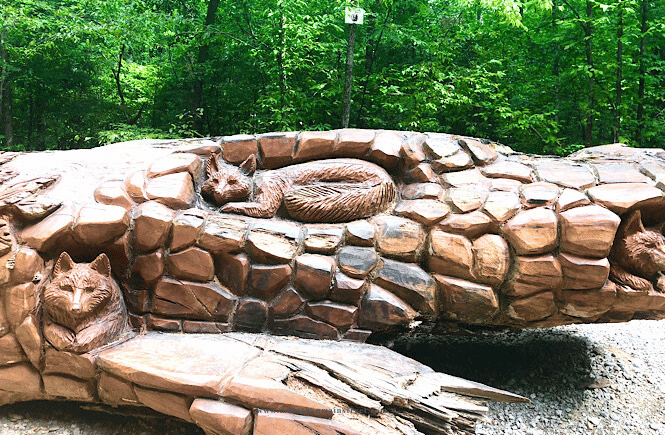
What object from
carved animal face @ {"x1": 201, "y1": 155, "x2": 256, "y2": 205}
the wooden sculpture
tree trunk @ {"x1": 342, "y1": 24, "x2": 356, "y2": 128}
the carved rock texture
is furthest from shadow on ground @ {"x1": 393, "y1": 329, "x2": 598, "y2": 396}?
tree trunk @ {"x1": 342, "y1": 24, "x2": 356, "y2": 128}

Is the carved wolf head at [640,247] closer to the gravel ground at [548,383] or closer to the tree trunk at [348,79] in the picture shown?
the gravel ground at [548,383]

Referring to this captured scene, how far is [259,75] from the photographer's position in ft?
20.3

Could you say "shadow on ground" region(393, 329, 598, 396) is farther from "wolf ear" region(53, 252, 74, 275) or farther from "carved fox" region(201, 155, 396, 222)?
"wolf ear" region(53, 252, 74, 275)

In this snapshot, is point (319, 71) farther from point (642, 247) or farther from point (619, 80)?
point (642, 247)

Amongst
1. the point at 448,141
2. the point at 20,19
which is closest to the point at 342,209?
the point at 448,141

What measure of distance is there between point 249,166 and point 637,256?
263cm

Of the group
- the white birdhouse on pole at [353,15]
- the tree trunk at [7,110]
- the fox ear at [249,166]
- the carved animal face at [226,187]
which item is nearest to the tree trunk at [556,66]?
the white birdhouse on pole at [353,15]

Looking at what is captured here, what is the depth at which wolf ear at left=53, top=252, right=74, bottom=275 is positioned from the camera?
2.50 m

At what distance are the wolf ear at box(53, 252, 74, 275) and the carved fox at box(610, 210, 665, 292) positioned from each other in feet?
10.7

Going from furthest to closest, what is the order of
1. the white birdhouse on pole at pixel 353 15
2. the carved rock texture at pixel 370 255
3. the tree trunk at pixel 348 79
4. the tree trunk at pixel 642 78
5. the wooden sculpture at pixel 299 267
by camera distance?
the tree trunk at pixel 348 79 → the tree trunk at pixel 642 78 → the white birdhouse on pole at pixel 353 15 → the carved rock texture at pixel 370 255 → the wooden sculpture at pixel 299 267

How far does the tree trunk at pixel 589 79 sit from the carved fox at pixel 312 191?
363cm

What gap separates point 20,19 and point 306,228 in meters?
5.19

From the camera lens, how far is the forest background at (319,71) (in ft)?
17.8

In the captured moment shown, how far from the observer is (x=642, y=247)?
2.65m
